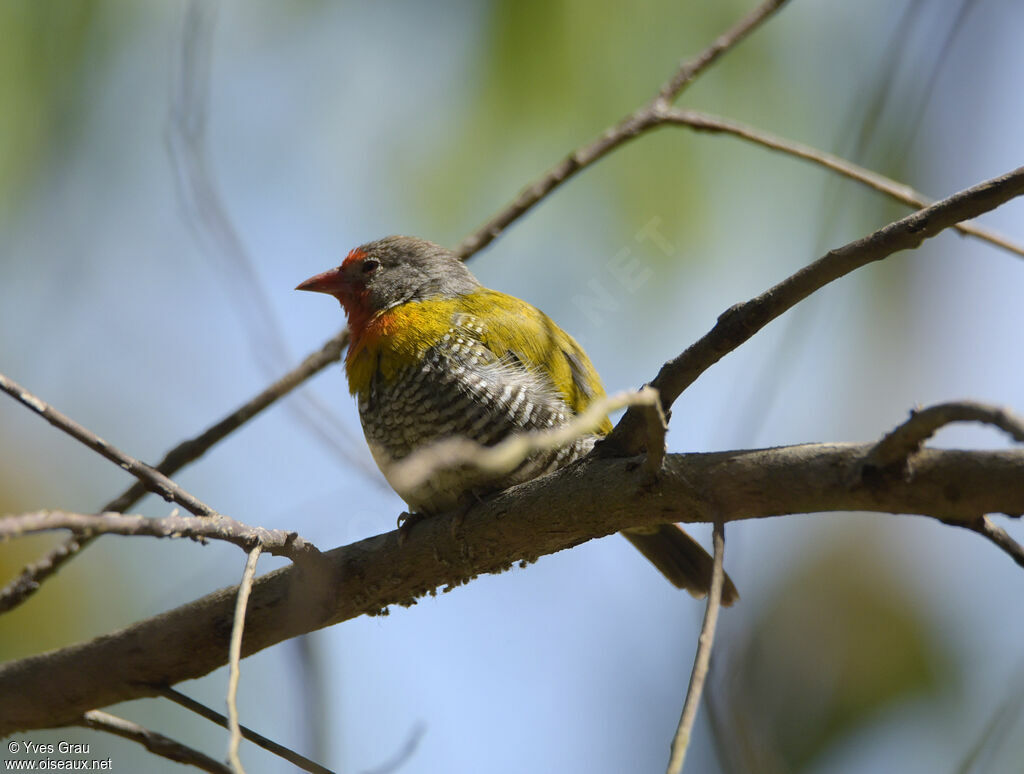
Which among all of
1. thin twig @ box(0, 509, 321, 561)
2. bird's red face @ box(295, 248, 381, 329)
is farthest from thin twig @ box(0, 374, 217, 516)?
bird's red face @ box(295, 248, 381, 329)

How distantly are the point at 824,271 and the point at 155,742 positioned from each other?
208 centimetres

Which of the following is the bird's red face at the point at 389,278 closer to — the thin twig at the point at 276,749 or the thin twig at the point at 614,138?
the thin twig at the point at 614,138

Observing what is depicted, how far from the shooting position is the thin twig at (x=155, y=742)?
2.51 metres

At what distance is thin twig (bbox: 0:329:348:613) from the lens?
116 inches

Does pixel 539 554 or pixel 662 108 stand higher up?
pixel 662 108

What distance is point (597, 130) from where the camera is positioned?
5.17 metres

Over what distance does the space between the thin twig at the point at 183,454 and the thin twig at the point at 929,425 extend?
6.94ft

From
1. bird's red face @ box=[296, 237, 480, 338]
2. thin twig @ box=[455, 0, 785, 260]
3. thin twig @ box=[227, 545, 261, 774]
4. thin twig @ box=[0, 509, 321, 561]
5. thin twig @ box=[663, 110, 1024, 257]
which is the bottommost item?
thin twig @ box=[227, 545, 261, 774]

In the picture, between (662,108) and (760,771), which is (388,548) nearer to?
(760,771)

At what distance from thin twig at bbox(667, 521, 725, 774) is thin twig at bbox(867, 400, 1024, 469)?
0.36 metres

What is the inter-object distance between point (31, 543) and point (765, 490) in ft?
11.6

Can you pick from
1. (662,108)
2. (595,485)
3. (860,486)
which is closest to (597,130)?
(662,108)

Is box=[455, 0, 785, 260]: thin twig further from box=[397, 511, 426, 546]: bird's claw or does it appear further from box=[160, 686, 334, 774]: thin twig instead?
box=[160, 686, 334, 774]: thin twig

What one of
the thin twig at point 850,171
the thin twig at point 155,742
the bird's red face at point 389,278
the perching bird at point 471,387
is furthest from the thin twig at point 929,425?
the bird's red face at point 389,278
